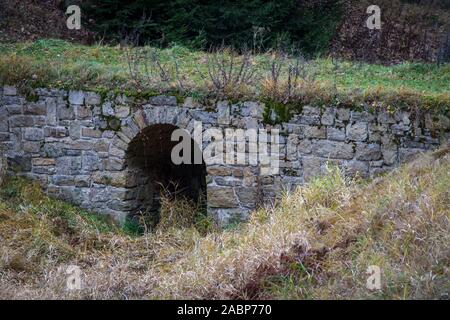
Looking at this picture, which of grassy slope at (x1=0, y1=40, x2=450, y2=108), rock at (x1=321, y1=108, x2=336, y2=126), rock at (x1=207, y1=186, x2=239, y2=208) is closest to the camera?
rock at (x1=321, y1=108, x2=336, y2=126)

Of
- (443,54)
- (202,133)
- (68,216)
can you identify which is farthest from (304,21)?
(68,216)

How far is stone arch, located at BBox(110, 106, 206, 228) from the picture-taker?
7309mm

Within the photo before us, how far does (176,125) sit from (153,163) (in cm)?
101

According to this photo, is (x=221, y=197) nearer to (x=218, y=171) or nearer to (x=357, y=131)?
(x=218, y=171)

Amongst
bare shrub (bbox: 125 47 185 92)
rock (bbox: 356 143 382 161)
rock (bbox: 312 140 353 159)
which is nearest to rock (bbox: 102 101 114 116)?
bare shrub (bbox: 125 47 185 92)

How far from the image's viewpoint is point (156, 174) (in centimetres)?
820

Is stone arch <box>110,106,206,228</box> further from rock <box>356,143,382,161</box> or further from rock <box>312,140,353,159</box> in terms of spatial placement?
rock <box>356,143,382,161</box>

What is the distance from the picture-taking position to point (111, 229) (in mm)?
7426

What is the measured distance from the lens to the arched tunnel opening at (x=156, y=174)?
7672 millimetres

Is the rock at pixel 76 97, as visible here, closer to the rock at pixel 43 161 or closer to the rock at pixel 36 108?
the rock at pixel 36 108

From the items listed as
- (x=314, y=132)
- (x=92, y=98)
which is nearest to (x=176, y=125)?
(x=92, y=98)

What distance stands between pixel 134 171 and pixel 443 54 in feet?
19.0

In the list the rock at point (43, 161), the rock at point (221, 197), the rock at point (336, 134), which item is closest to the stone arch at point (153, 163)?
the rock at point (221, 197)
